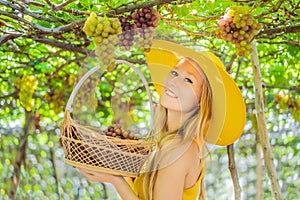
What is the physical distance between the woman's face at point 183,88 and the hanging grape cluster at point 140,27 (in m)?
0.12

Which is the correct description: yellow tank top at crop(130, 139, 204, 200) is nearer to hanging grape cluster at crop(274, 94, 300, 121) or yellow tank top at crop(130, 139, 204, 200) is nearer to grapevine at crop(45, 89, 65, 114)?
hanging grape cluster at crop(274, 94, 300, 121)

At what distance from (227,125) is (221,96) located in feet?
0.40

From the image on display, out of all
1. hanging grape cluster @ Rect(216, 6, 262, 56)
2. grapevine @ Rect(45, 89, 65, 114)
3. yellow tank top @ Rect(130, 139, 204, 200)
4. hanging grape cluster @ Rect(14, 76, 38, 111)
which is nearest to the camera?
yellow tank top @ Rect(130, 139, 204, 200)

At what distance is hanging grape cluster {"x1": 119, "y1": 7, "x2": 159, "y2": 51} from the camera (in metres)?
2.05

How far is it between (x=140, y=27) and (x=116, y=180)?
1.74 ft

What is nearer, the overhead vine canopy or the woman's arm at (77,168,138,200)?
the woman's arm at (77,168,138,200)

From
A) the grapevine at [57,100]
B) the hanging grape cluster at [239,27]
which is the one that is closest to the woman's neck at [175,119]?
the hanging grape cluster at [239,27]

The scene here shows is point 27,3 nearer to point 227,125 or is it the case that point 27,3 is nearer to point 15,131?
point 227,125

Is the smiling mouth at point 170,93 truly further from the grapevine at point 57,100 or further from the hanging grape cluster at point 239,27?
the grapevine at point 57,100

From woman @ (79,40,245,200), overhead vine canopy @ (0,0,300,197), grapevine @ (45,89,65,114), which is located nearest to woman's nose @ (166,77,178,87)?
woman @ (79,40,245,200)

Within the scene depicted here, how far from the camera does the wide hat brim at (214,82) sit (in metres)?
2.08

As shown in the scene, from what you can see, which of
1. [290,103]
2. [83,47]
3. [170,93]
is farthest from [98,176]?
[290,103]

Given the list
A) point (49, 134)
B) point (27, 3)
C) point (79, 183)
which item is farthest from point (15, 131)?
point (27, 3)

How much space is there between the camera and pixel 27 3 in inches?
96.6
